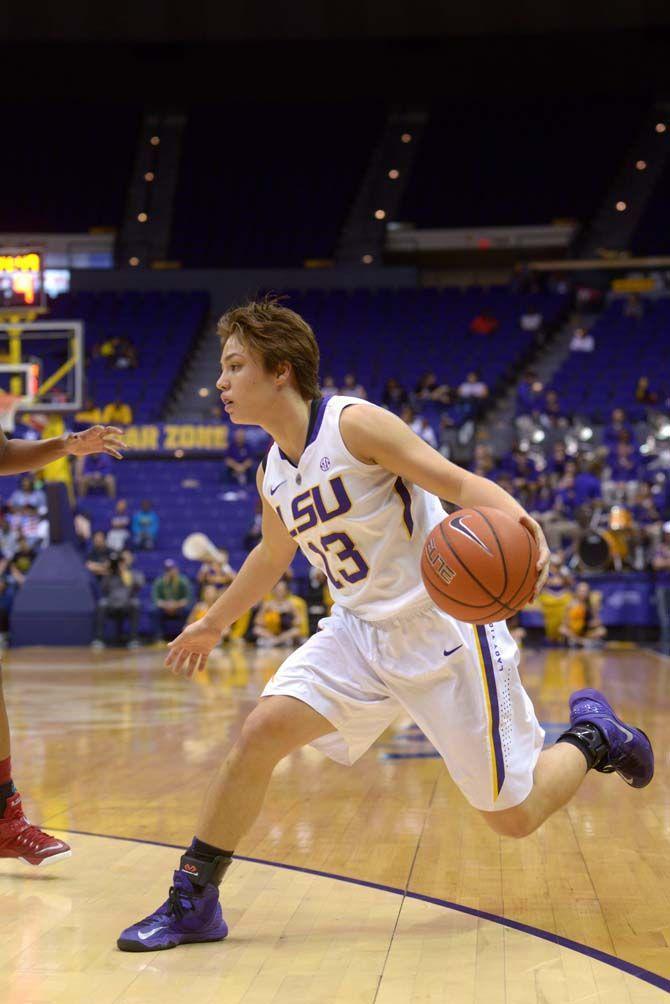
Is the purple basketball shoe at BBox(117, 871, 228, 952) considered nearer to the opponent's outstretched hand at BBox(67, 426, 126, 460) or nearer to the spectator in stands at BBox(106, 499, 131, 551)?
Answer: the opponent's outstretched hand at BBox(67, 426, 126, 460)

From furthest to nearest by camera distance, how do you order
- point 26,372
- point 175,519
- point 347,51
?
point 347,51 → point 175,519 → point 26,372

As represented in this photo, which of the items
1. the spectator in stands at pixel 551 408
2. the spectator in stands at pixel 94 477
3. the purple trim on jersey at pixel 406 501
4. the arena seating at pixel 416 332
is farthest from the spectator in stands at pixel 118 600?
the purple trim on jersey at pixel 406 501

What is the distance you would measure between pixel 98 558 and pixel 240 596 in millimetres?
14583

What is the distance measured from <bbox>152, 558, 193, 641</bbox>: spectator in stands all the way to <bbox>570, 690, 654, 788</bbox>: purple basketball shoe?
45.3 ft

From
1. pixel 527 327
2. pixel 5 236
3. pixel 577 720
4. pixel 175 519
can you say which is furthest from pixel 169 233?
pixel 577 720

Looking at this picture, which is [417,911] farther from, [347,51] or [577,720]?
[347,51]

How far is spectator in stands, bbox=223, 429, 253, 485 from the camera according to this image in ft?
67.4

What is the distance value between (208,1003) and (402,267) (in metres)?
26.7

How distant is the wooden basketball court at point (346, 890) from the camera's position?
294 cm

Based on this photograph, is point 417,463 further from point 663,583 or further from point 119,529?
point 119,529

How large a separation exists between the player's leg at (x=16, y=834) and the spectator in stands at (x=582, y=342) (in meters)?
21.2

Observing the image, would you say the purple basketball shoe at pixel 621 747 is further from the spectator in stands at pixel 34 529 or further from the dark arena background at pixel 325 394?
the spectator in stands at pixel 34 529

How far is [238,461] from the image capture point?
67.9 feet

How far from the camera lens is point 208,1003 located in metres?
2.77
